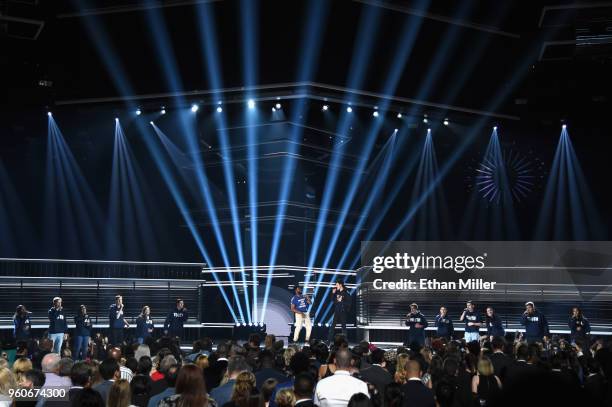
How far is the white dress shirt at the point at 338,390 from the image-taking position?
6.30m

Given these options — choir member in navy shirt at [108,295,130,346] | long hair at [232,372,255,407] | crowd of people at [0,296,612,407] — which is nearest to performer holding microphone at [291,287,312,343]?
choir member in navy shirt at [108,295,130,346]

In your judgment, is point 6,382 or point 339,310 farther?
point 339,310

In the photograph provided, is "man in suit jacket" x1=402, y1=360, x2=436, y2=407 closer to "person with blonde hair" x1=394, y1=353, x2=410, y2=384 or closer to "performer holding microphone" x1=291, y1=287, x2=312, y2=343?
"person with blonde hair" x1=394, y1=353, x2=410, y2=384

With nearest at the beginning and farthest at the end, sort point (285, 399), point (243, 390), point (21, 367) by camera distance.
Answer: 1. point (285, 399)
2. point (243, 390)
3. point (21, 367)

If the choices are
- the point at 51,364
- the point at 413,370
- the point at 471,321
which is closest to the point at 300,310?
the point at 471,321

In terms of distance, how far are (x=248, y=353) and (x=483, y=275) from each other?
1568 cm

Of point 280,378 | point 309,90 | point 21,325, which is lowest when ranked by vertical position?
point 280,378

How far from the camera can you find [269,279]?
24078mm

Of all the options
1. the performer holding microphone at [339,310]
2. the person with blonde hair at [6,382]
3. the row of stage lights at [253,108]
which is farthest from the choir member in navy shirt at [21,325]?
the person with blonde hair at [6,382]

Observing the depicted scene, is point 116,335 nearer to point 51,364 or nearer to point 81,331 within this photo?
point 81,331

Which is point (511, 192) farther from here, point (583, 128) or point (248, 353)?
point (248, 353)

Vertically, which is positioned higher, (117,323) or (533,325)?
(533,325)

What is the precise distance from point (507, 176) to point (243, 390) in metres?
22.8

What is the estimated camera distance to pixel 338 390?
6.32 metres
